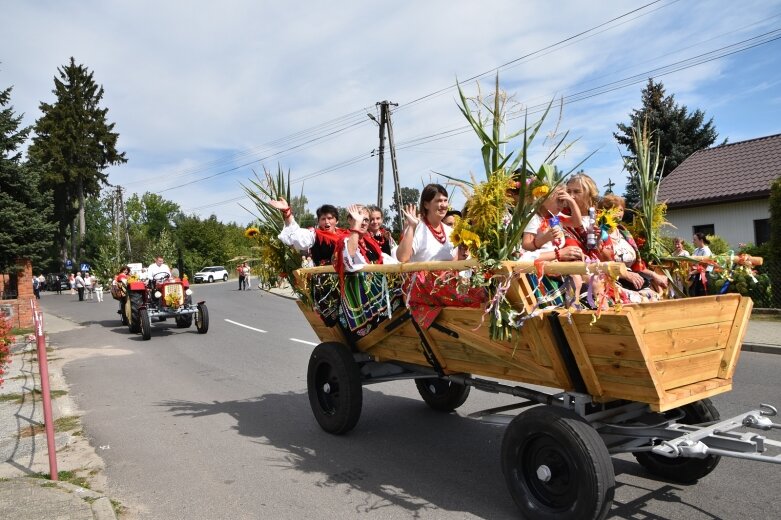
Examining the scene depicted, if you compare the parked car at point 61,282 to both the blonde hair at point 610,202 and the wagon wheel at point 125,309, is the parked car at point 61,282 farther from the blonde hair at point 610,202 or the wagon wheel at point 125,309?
the blonde hair at point 610,202

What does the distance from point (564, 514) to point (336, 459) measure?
215 centimetres

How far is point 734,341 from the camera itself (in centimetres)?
353

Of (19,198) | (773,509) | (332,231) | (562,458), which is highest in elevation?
(19,198)

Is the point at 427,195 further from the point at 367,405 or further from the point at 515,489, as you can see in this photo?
the point at 367,405

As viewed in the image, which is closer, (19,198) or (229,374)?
(229,374)

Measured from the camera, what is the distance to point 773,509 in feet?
11.4

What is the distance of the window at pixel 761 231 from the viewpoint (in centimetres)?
1841

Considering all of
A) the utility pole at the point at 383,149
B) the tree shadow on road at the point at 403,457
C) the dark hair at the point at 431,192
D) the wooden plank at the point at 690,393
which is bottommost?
the tree shadow on road at the point at 403,457

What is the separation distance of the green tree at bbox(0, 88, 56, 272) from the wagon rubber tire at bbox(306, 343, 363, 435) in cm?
1318

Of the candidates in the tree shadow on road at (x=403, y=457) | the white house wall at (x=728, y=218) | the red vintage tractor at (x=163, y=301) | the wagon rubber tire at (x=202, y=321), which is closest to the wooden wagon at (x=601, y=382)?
the tree shadow on road at (x=403, y=457)

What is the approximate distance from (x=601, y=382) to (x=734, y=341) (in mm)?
983

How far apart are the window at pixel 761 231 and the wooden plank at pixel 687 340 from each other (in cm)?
1767

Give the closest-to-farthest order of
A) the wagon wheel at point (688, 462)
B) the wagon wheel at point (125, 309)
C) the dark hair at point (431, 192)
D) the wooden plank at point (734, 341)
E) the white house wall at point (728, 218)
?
1. the wooden plank at point (734, 341)
2. the wagon wheel at point (688, 462)
3. the dark hair at point (431, 192)
4. the wagon wheel at point (125, 309)
5. the white house wall at point (728, 218)

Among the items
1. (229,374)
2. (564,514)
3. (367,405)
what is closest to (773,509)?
(564,514)
